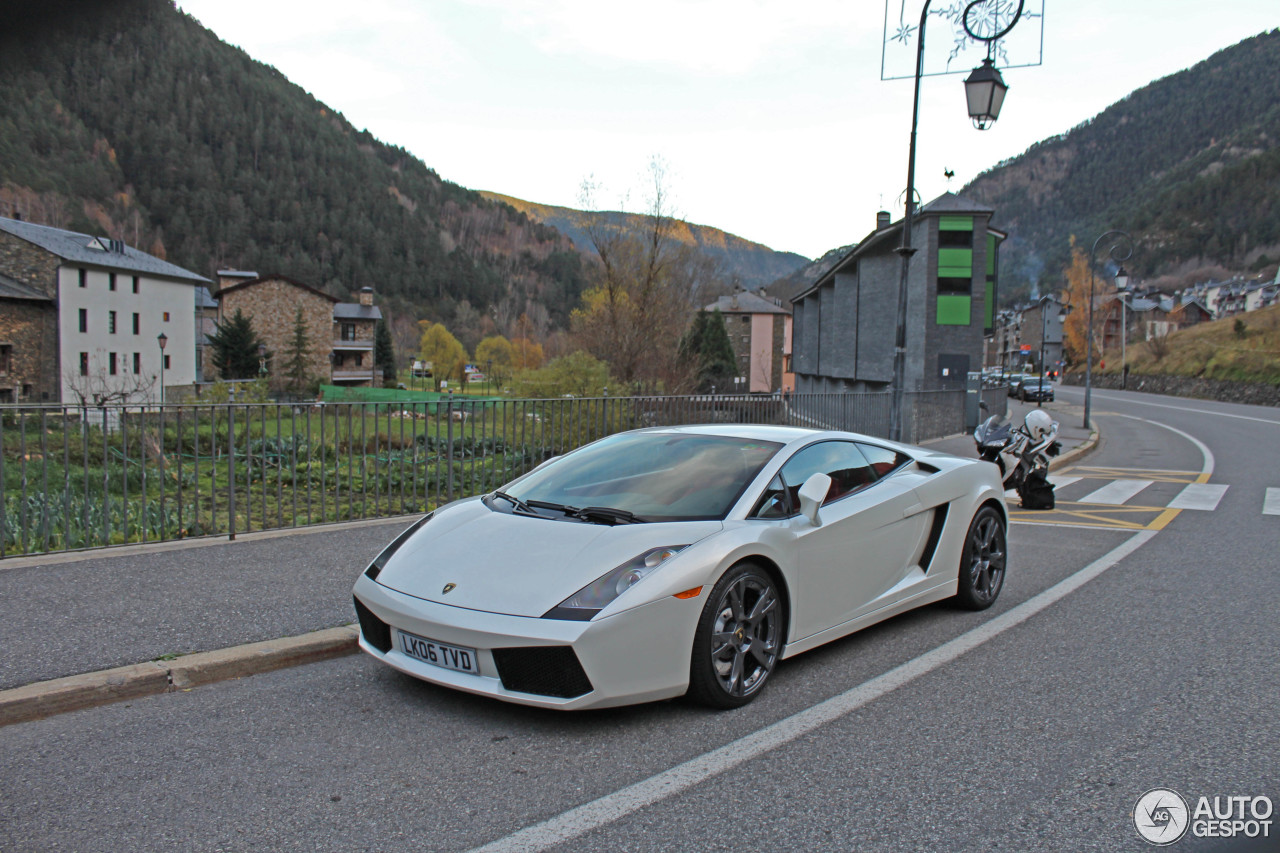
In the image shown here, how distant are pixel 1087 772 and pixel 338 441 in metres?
6.99

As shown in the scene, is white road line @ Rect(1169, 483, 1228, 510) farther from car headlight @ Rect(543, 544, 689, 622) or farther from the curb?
the curb

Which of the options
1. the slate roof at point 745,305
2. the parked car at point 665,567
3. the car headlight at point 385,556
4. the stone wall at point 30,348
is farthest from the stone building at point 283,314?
the parked car at point 665,567

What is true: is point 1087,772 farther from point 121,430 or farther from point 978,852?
point 121,430

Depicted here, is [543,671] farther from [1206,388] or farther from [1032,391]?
[1206,388]

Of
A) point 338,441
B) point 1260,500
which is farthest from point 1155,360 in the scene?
point 338,441

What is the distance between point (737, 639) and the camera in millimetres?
4020

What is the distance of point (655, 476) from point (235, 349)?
92894 mm

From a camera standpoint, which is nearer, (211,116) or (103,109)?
(103,109)

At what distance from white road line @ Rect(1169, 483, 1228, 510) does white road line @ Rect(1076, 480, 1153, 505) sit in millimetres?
631

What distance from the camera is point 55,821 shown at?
2902 mm

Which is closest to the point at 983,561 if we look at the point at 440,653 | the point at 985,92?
the point at 440,653

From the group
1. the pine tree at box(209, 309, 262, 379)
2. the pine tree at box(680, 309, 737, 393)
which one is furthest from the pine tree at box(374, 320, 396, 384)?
the pine tree at box(680, 309, 737, 393)

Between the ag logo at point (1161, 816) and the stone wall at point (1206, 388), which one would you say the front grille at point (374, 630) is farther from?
the stone wall at point (1206, 388)

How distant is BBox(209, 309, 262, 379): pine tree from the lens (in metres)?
87.1
